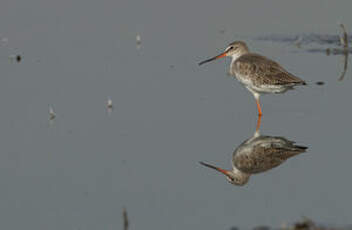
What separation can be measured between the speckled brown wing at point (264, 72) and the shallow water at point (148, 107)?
0.63 metres

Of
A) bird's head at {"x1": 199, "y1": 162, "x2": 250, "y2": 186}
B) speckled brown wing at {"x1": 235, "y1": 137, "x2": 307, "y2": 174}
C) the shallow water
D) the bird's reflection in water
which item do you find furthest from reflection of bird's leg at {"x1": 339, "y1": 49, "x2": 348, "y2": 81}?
bird's head at {"x1": 199, "y1": 162, "x2": 250, "y2": 186}

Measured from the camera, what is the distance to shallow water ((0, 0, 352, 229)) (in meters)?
9.50

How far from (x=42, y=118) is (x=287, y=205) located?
551 cm

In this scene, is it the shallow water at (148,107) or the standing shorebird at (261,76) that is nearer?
the shallow water at (148,107)

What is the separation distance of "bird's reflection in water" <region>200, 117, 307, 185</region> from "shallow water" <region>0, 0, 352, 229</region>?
0.73 ft

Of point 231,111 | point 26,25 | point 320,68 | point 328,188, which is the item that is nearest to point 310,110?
point 231,111

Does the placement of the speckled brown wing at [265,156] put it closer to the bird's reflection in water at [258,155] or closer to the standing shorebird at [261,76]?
the bird's reflection in water at [258,155]

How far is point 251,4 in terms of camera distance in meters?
21.9

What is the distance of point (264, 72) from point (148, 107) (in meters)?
2.23

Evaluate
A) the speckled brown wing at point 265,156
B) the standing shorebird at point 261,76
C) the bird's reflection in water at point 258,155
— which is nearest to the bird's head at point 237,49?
the standing shorebird at point 261,76

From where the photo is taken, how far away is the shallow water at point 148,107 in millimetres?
9500

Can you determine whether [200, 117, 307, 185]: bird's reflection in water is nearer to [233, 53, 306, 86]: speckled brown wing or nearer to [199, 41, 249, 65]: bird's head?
[233, 53, 306, 86]: speckled brown wing

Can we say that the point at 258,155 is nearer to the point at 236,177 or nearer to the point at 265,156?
the point at 265,156

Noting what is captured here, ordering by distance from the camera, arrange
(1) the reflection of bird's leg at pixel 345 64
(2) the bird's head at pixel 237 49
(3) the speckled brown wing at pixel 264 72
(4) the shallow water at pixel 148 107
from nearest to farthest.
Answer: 1. (4) the shallow water at pixel 148 107
2. (3) the speckled brown wing at pixel 264 72
3. (2) the bird's head at pixel 237 49
4. (1) the reflection of bird's leg at pixel 345 64
